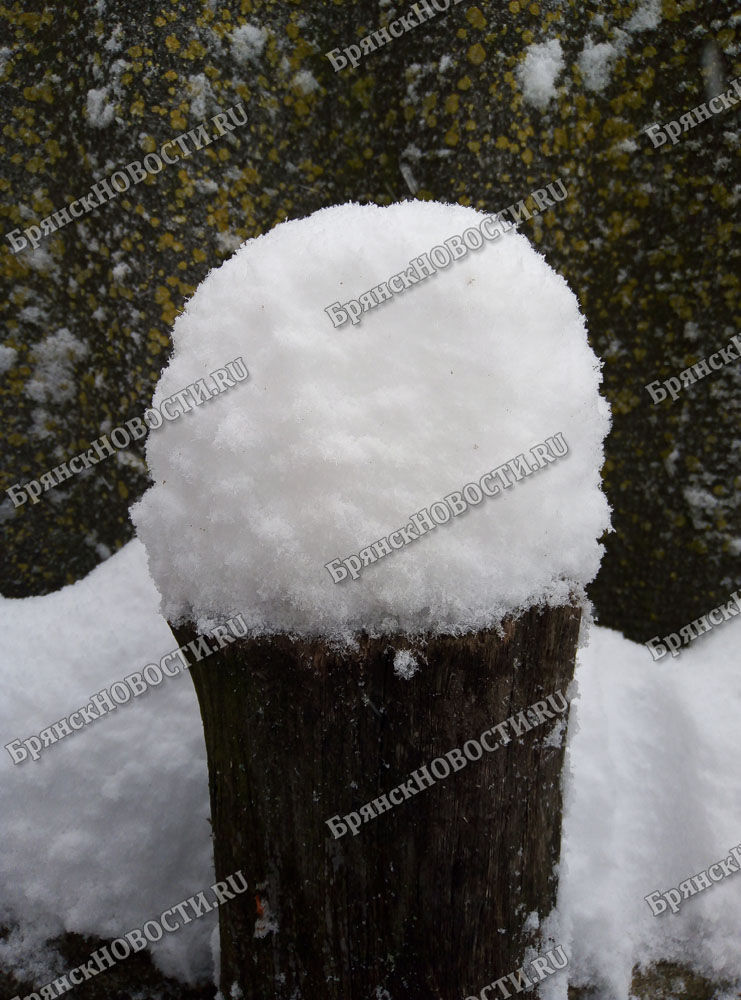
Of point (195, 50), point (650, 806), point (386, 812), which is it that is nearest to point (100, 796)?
point (386, 812)

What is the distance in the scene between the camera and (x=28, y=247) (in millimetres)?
2207

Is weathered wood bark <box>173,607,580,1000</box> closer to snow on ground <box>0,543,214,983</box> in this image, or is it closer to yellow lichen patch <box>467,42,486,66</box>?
snow on ground <box>0,543,214,983</box>

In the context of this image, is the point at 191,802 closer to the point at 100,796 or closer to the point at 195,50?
the point at 100,796

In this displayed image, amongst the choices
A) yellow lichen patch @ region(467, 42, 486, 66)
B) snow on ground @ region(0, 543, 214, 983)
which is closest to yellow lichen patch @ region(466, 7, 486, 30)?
yellow lichen patch @ region(467, 42, 486, 66)

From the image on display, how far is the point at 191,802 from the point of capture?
184cm

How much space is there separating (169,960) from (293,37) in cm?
252

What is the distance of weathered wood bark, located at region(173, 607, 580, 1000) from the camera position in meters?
1.12

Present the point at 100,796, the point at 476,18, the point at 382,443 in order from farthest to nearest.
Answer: the point at 476,18, the point at 100,796, the point at 382,443

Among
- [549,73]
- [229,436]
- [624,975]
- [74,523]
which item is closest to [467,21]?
[549,73]

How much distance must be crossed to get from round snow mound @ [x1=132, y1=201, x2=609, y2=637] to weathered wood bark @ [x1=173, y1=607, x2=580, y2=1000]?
8 cm

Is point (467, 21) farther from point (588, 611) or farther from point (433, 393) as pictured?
point (588, 611)

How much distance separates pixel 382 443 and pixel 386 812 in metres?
0.61

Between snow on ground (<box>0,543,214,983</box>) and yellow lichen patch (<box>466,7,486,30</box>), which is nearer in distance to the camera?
snow on ground (<box>0,543,214,983</box>)

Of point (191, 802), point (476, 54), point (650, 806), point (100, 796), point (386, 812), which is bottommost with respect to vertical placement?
point (650, 806)
